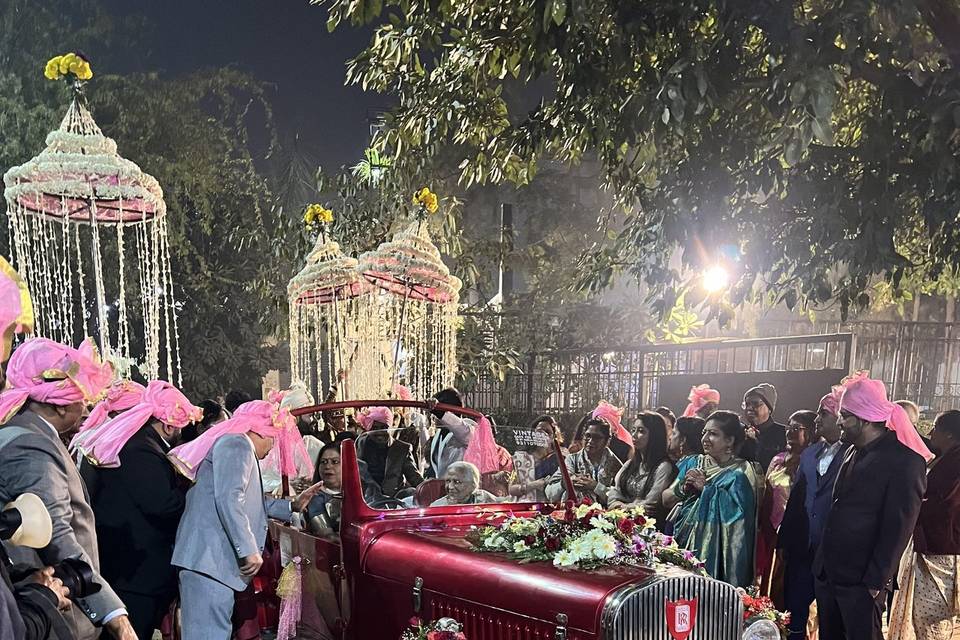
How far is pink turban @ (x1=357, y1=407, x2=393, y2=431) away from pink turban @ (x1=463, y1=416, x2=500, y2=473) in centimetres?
228

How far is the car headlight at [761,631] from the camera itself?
11.4ft

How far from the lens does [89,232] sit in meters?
11.5

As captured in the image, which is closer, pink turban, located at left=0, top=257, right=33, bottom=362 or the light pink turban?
pink turban, located at left=0, top=257, right=33, bottom=362

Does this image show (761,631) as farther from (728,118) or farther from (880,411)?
(728,118)

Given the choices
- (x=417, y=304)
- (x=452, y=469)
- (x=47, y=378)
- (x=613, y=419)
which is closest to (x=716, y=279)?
(x=613, y=419)

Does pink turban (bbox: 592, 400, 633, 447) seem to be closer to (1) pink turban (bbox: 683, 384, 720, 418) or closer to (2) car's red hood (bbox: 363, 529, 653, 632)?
(1) pink turban (bbox: 683, 384, 720, 418)

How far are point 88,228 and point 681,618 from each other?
416 inches

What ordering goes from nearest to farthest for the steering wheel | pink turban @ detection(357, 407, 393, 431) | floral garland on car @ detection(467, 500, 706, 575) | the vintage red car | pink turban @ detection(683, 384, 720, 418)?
1. the vintage red car
2. floral garland on car @ detection(467, 500, 706, 575)
3. the steering wheel
4. pink turban @ detection(357, 407, 393, 431)
5. pink turban @ detection(683, 384, 720, 418)

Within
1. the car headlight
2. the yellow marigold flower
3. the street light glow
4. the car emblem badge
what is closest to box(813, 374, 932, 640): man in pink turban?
the car headlight

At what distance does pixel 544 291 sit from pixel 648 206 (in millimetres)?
5188

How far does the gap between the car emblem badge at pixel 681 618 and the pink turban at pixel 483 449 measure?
6.20 ft

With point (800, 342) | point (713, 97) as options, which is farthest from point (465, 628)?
point (800, 342)

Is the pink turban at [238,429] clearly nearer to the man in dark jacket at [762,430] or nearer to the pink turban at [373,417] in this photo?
the pink turban at [373,417]

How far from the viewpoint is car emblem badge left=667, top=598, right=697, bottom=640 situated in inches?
127
